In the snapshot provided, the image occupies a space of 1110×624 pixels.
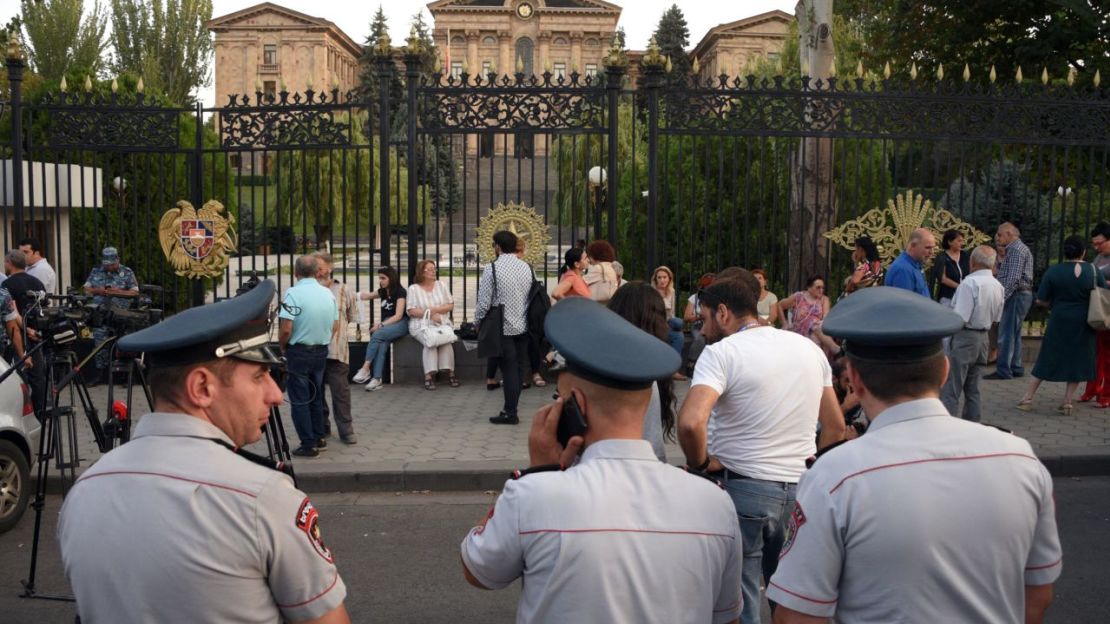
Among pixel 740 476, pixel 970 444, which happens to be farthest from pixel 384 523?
pixel 970 444

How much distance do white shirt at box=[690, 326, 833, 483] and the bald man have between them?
18.3 ft

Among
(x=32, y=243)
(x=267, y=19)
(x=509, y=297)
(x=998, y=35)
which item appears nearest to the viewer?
(x=509, y=297)

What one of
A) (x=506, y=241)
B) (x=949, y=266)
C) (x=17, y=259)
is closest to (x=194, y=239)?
(x=17, y=259)

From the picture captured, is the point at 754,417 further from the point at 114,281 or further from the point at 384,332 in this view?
the point at 114,281

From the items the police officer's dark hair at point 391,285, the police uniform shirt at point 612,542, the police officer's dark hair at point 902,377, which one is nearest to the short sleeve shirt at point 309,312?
the police officer's dark hair at point 391,285

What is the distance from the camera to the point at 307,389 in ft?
27.7

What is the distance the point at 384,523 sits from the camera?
704cm

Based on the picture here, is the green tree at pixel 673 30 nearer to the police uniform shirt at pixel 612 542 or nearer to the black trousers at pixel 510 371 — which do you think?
the black trousers at pixel 510 371

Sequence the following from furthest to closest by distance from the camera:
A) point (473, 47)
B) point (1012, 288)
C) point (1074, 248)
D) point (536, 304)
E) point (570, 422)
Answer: point (473, 47)
point (1012, 288)
point (536, 304)
point (1074, 248)
point (570, 422)

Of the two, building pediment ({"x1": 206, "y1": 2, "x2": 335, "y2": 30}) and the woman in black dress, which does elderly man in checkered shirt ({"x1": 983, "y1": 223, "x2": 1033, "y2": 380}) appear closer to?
the woman in black dress

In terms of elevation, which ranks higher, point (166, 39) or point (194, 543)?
point (166, 39)

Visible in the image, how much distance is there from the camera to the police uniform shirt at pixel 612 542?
7.55 ft

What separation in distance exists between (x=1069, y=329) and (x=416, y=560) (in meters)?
7.00

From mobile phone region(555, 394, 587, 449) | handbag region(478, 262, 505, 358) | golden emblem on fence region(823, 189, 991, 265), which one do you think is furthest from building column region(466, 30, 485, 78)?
mobile phone region(555, 394, 587, 449)
